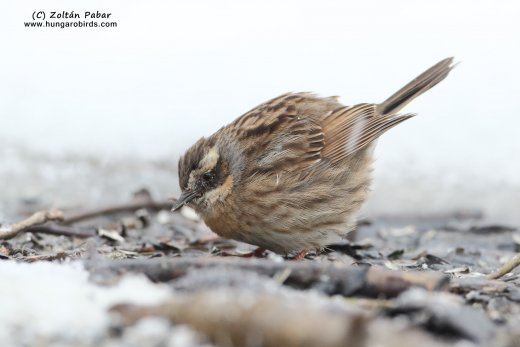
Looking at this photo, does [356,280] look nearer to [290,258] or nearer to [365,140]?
[290,258]

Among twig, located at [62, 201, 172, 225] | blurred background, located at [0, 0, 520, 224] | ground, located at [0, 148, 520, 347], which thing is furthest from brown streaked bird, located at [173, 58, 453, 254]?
blurred background, located at [0, 0, 520, 224]

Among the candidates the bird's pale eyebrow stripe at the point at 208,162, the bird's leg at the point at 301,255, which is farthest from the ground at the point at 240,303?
the bird's pale eyebrow stripe at the point at 208,162

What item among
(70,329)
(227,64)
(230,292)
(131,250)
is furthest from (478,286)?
(227,64)

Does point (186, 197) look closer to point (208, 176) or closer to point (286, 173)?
point (208, 176)

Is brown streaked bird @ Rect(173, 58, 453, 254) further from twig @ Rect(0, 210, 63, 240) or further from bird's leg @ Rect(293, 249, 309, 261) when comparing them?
twig @ Rect(0, 210, 63, 240)

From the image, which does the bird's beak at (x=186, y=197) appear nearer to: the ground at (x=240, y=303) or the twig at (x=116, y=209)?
the ground at (x=240, y=303)
